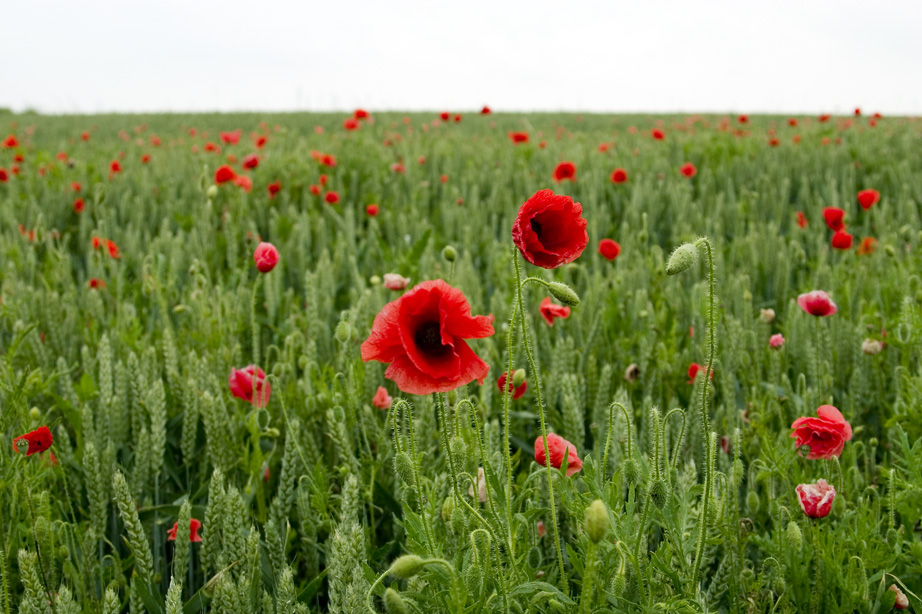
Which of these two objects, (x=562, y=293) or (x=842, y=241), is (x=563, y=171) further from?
(x=562, y=293)

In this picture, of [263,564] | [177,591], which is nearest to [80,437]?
[263,564]

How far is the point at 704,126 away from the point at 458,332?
860 centimetres

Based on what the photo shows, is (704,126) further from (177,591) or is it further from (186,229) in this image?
(177,591)

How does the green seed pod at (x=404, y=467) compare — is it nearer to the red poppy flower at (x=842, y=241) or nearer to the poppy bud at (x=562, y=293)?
the poppy bud at (x=562, y=293)

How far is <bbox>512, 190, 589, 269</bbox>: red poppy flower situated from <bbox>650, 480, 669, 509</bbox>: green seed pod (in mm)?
344

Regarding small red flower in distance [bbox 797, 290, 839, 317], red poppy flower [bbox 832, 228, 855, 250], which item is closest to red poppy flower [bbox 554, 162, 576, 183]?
red poppy flower [bbox 832, 228, 855, 250]

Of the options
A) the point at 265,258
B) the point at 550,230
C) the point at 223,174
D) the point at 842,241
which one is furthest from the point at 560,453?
the point at 223,174

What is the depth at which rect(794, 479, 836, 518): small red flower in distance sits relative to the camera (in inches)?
46.1

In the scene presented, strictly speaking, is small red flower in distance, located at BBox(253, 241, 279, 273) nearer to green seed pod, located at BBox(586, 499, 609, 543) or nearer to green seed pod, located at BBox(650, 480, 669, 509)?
green seed pod, located at BBox(650, 480, 669, 509)

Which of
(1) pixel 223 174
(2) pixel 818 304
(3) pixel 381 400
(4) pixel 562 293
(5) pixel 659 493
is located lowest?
(3) pixel 381 400

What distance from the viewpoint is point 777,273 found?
270cm

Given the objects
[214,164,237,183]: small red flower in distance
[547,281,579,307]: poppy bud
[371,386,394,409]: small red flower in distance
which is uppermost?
[214,164,237,183]: small red flower in distance

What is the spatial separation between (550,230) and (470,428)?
39cm

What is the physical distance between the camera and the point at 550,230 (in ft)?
3.42
